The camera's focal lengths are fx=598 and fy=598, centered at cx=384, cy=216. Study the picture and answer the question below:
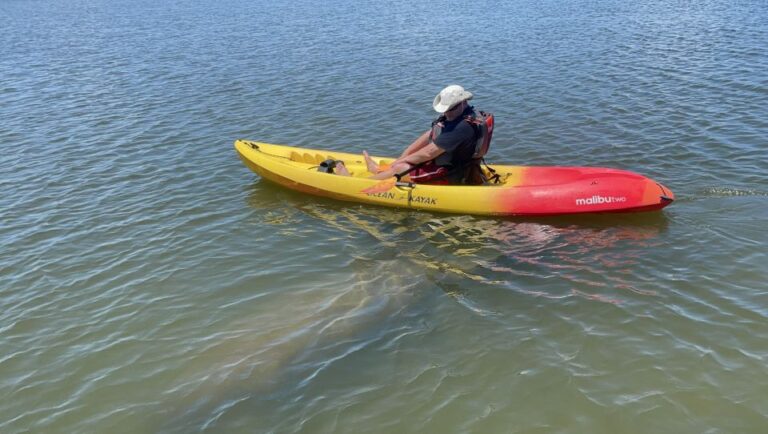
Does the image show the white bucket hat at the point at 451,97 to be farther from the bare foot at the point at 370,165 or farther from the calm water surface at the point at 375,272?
the bare foot at the point at 370,165

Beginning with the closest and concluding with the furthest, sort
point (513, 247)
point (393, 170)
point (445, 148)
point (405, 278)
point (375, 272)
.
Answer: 1. point (405, 278)
2. point (375, 272)
3. point (513, 247)
4. point (445, 148)
5. point (393, 170)

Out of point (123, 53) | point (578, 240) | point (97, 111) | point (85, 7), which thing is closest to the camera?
point (578, 240)

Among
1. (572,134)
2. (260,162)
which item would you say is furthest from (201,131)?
(572,134)

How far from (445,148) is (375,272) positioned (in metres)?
2.12

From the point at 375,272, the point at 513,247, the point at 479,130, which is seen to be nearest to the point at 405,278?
the point at 375,272

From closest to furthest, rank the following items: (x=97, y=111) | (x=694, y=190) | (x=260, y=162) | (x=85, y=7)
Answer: (x=694, y=190) → (x=260, y=162) → (x=97, y=111) → (x=85, y=7)

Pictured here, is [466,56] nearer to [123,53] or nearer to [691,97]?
[691,97]

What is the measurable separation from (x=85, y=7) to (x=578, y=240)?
115ft

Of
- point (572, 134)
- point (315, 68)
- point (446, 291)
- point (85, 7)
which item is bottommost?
point (446, 291)

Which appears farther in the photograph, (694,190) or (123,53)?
(123,53)

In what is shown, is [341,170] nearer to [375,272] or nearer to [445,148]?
[445,148]

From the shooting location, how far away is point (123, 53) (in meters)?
19.9

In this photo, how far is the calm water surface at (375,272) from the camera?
495 cm

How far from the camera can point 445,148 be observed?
8.09 meters
